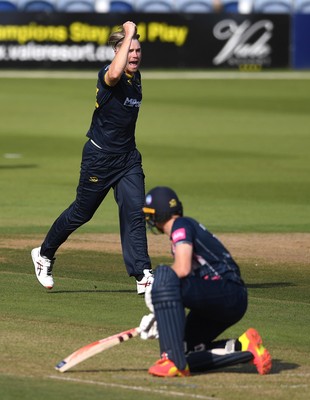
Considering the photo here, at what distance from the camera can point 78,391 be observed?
784 centimetres

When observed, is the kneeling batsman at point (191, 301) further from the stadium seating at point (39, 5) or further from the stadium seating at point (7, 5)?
the stadium seating at point (7, 5)

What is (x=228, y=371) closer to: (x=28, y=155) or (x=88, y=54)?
(x=28, y=155)

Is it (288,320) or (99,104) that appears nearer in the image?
(288,320)

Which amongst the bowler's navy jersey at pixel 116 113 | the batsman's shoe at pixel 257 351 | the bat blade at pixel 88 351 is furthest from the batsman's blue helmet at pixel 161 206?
the bowler's navy jersey at pixel 116 113

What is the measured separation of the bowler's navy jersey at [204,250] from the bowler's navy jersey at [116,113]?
297 centimetres

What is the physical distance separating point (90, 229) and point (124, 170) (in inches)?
218

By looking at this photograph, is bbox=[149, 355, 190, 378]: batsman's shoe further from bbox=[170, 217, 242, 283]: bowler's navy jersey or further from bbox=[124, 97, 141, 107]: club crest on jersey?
bbox=[124, 97, 141, 107]: club crest on jersey

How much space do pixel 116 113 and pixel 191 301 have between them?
3.27 m

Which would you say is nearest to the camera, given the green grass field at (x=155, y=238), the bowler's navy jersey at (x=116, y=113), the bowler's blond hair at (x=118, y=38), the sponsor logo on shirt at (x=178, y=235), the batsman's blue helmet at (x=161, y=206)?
the sponsor logo on shirt at (x=178, y=235)

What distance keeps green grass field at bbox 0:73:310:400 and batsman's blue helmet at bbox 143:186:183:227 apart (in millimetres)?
1080

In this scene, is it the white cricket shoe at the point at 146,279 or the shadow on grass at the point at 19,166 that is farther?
the shadow on grass at the point at 19,166

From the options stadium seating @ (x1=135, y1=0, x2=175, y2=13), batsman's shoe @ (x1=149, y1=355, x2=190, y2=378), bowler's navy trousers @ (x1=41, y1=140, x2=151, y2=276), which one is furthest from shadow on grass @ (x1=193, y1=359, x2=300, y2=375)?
stadium seating @ (x1=135, y1=0, x2=175, y2=13)

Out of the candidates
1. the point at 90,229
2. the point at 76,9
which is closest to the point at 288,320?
the point at 90,229

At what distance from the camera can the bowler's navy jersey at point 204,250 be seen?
8.05m
